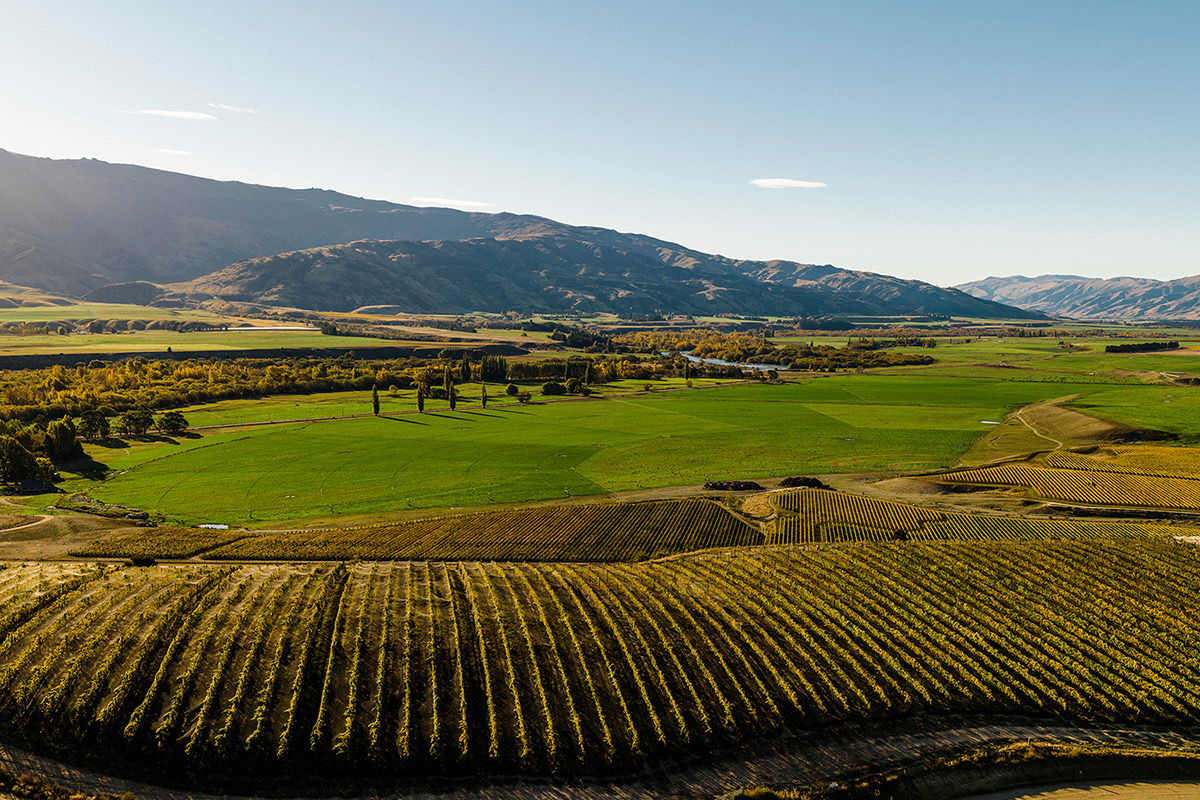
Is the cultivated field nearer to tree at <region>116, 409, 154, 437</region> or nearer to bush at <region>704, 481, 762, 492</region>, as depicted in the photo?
bush at <region>704, 481, 762, 492</region>

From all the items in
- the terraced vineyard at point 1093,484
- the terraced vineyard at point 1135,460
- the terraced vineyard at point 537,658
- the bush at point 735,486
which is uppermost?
the terraced vineyard at point 1135,460

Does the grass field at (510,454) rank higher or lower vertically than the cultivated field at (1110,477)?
lower

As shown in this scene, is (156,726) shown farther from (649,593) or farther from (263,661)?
(649,593)

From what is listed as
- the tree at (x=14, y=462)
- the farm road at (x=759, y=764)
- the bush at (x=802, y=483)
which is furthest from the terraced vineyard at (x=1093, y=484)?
the tree at (x=14, y=462)

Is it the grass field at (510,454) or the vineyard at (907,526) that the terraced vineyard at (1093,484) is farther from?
the grass field at (510,454)

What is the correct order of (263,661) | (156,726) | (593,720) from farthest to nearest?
(263,661) → (593,720) → (156,726)

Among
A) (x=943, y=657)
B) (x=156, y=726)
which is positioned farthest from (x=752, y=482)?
(x=156, y=726)

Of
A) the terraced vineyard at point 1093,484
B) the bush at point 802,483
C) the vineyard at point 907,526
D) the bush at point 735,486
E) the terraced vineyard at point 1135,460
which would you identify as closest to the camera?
the vineyard at point 907,526
